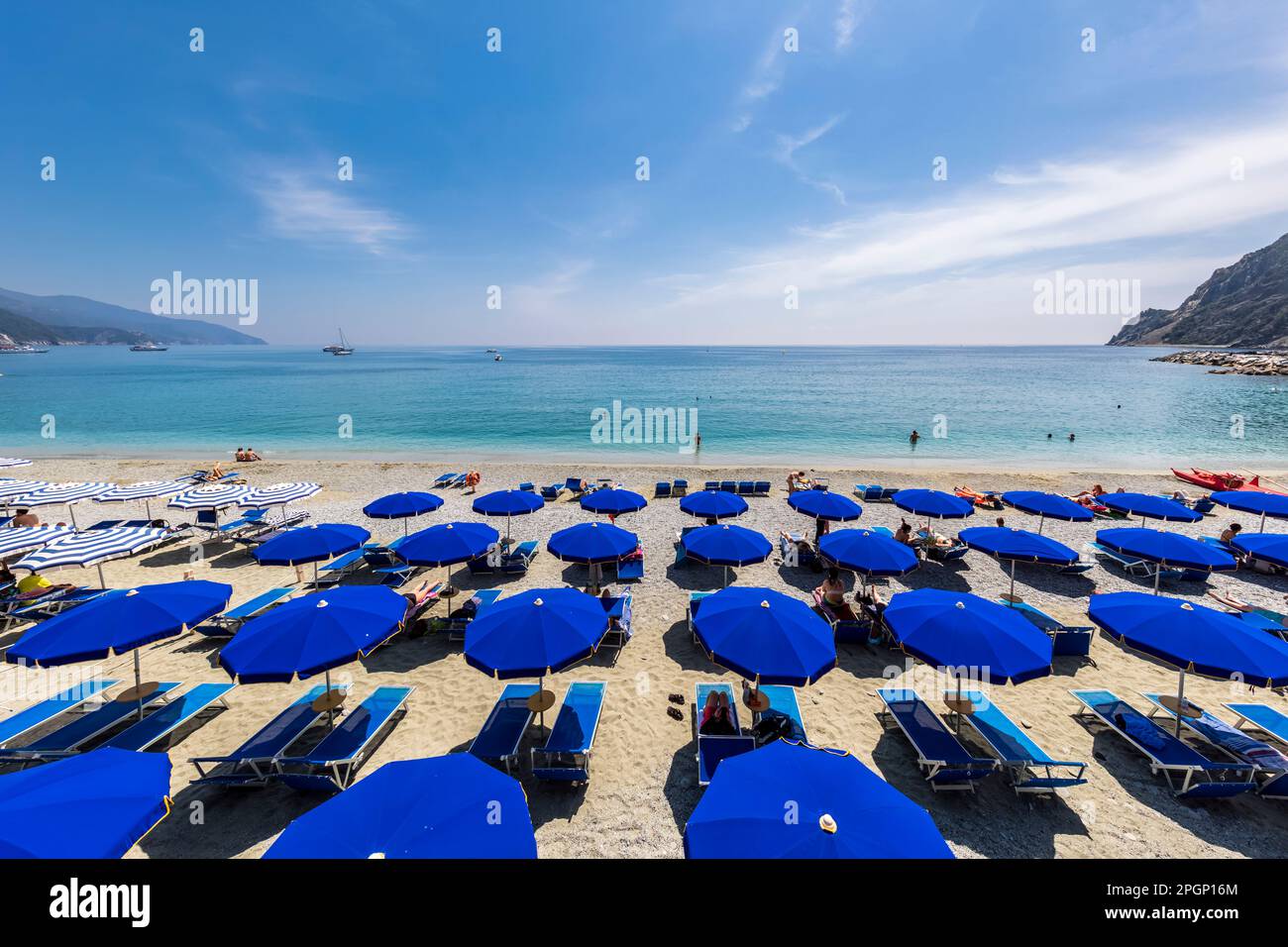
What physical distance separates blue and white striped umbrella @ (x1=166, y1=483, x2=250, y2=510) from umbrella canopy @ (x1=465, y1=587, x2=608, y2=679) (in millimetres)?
13149

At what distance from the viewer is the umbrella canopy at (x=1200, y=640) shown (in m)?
5.98

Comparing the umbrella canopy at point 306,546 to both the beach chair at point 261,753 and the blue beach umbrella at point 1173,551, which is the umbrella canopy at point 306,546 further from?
the blue beach umbrella at point 1173,551

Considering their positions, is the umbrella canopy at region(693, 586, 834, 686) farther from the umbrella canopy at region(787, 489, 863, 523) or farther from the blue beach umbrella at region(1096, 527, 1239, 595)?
the blue beach umbrella at region(1096, 527, 1239, 595)

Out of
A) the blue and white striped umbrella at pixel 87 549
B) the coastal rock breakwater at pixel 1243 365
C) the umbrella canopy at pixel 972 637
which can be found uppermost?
the coastal rock breakwater at pixel 1243 365

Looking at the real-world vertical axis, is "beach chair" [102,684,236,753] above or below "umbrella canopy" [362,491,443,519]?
below

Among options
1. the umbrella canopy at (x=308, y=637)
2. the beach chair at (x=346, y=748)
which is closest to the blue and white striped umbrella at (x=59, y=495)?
the umbrella canopy at (x=308, y=637)

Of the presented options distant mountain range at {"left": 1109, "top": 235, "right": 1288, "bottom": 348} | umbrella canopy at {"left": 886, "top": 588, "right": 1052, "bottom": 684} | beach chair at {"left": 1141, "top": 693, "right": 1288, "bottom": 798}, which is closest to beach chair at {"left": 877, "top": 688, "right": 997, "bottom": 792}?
umbrella canopy at {"left": 886, "top": 588, "right": 1052, "bottom": 684}

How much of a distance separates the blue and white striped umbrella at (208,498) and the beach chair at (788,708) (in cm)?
1609

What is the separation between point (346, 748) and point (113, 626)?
356 cm

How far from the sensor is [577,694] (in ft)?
25.7

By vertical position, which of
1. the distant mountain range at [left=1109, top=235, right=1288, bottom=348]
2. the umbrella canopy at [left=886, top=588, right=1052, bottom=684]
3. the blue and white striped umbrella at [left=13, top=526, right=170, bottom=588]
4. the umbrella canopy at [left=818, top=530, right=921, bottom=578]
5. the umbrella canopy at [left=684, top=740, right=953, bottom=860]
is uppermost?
the distant mountain range at [left=1109, top=235, right=1288, bottom=348]

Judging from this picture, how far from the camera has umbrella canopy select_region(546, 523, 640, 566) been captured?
10.3 meters
